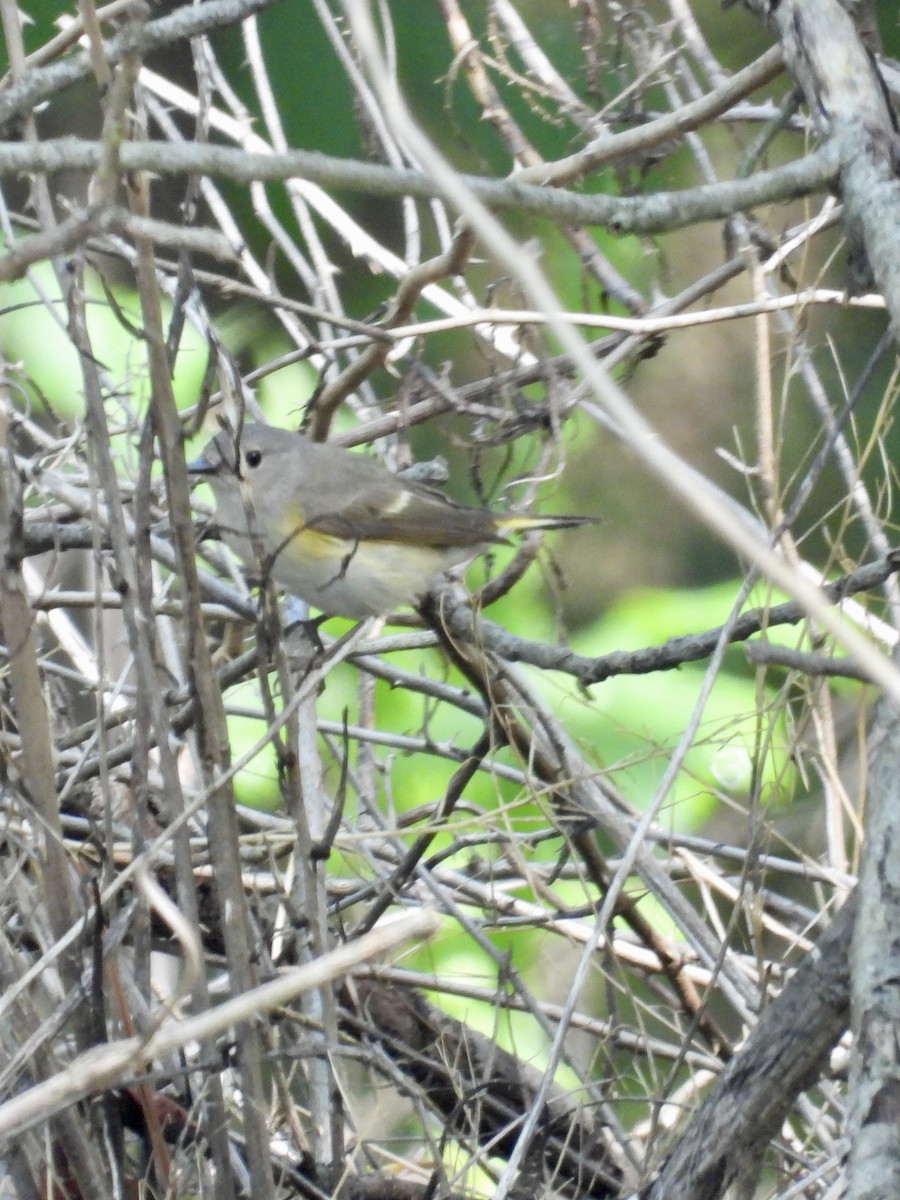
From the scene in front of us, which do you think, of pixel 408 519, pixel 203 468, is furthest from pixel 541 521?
pixel 203 468

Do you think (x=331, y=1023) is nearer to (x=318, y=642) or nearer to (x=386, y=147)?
(x=318, y=642)

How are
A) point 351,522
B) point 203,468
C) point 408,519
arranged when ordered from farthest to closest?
point 408,519 < point 351,522 < point 203,468

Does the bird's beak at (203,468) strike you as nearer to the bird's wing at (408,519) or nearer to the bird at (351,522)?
the bird at (351,522)

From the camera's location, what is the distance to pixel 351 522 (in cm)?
306

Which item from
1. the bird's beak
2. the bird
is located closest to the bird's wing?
the bird

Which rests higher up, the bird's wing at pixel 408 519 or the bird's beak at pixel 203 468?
the bird's beak at pixel 203 468

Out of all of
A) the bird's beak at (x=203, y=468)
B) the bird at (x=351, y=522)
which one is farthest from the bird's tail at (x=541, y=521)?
the bird's beak at (x=203, y=468)

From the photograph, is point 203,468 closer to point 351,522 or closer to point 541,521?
point 351,522

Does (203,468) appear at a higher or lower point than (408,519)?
higher

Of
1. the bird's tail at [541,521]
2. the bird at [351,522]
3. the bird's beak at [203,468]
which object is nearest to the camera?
the bird's beak at [203,468]

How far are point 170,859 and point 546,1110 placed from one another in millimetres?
780

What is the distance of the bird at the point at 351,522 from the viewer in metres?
2.95

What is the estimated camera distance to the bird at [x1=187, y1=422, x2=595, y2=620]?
116 inches

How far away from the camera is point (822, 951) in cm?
144
